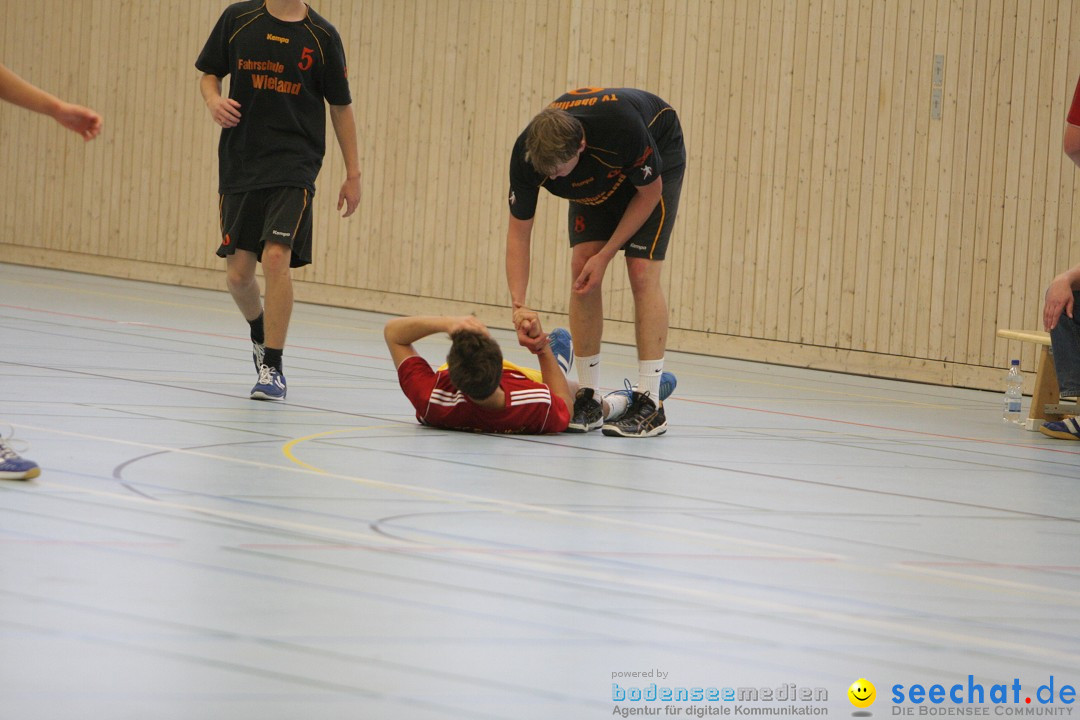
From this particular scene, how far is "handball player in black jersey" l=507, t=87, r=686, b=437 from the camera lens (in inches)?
204

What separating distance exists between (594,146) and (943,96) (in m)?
5.84

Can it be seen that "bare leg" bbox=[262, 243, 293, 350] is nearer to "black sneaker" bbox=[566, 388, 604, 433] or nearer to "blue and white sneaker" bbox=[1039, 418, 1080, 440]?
"black sneaker" bbox=[566, 388, 604, 433]

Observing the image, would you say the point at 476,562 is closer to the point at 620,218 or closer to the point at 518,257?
the point at 518,257

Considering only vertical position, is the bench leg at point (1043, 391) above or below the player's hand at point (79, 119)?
below

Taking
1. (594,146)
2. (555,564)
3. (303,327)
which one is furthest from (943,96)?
(555,564)

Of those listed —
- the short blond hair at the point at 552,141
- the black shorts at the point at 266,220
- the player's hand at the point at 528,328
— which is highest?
the short blond hair at the point at 552,141

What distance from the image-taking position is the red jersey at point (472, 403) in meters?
5.16

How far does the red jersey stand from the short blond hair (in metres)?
0.81

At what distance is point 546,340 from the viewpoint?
530cm

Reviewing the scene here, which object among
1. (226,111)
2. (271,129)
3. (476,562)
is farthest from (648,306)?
(476,562)

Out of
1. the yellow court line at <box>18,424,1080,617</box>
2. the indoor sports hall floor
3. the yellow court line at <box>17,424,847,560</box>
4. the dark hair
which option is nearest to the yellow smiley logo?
the indoor sports hall floor

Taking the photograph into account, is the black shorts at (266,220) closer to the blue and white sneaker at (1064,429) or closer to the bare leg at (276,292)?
the bare leg at (276,292)

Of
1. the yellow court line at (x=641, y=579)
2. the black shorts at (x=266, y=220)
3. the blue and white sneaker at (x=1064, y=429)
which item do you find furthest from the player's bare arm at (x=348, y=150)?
the blue and white sneaker at (x=1064, y=429)

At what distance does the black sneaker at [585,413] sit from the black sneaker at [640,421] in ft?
0.20
